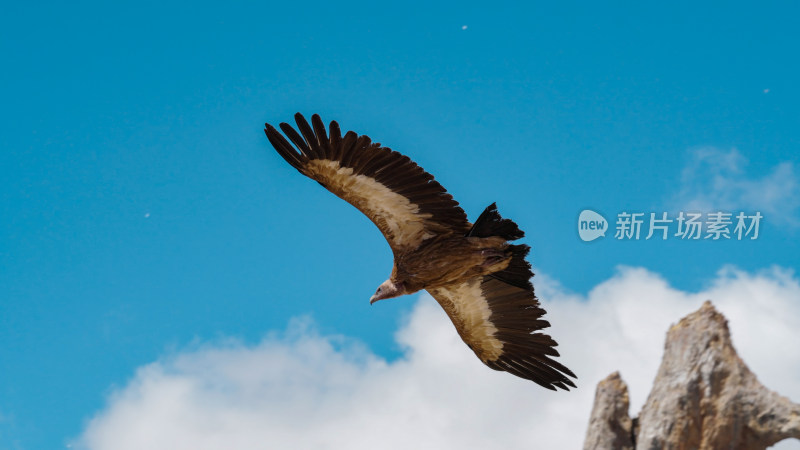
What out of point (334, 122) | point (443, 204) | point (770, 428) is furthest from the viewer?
point (443, 204)

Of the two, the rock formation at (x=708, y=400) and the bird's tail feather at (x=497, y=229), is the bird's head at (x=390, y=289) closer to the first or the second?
the bird's tail feather at (x=497, y=229)

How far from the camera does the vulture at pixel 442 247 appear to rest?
33.7 ft

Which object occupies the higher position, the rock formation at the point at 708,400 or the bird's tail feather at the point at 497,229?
the bird's tail feather at the point at 497,229

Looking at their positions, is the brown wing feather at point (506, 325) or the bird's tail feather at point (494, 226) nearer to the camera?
the bird's tail feather at point (494, 226)

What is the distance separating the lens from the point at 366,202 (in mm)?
11086

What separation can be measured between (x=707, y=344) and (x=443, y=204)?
364 cm

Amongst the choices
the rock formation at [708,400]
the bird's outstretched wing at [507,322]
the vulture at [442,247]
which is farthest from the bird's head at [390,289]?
the rock formation at [708,400]

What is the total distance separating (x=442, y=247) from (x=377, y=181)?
1.47 meters

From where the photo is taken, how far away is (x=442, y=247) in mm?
11445

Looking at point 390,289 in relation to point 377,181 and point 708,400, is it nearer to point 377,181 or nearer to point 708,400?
point 377,181

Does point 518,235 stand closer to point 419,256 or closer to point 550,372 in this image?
point 419,256

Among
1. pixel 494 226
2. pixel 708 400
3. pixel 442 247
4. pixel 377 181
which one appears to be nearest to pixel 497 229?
pixel 494 226

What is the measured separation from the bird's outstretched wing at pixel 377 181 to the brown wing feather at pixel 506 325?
1582mm

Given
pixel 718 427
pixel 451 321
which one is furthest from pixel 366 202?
pixel 718 427
